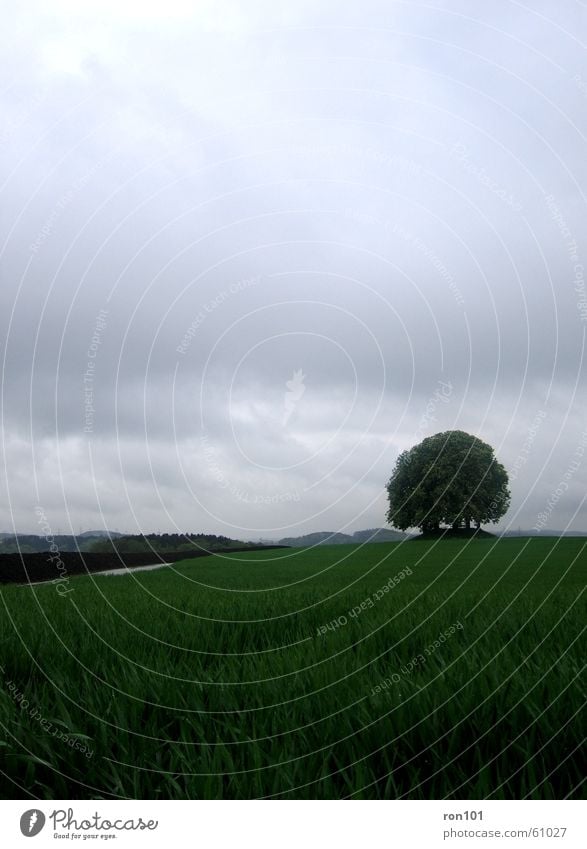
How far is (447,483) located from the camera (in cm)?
2961

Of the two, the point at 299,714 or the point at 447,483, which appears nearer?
the point at 299,714

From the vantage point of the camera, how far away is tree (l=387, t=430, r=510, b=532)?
94.1 feet

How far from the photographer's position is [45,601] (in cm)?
1080

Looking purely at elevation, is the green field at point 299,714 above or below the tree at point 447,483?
below

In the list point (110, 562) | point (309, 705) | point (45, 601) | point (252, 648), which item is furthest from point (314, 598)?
point (110, 562)

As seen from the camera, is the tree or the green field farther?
the tree

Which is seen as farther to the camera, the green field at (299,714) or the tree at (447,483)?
the tree at (447,483)

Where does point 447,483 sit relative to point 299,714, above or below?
above

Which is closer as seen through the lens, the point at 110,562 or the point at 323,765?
the point at 323,765

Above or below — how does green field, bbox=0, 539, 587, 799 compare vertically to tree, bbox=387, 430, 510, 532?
below

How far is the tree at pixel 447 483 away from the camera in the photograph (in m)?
28.7
